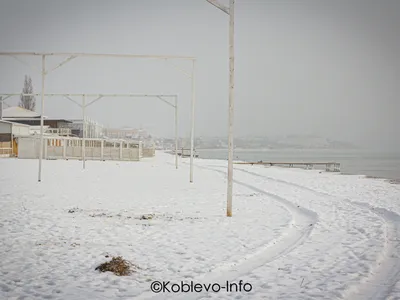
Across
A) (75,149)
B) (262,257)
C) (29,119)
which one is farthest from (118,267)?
(29,119)

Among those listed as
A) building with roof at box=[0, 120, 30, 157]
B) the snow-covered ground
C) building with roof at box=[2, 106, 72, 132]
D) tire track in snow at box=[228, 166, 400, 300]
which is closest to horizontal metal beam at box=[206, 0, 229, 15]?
the snow-covered ground

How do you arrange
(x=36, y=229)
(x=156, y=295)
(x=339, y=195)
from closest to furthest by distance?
(x=156, y=295) → (x=36, y=229) → (x=339, y=195)

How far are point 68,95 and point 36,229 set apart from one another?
774 inches

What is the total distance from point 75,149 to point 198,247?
32.2m

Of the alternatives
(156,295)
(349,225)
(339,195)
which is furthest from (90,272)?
(339,195)

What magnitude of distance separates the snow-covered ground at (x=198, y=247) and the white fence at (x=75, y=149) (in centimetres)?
2503

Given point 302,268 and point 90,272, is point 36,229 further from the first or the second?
point 302,268

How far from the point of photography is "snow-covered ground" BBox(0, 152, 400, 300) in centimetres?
445

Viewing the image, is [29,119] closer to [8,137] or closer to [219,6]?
[8,137]

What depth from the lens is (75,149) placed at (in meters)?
35.8

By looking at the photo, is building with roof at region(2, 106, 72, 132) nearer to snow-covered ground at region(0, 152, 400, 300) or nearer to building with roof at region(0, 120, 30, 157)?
building with roof at region(0, 120, 30, 157)

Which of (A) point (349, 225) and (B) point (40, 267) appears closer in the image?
(B) point (40, 267)

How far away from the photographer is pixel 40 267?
505 centimetres

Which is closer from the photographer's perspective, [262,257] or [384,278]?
[384,278]
